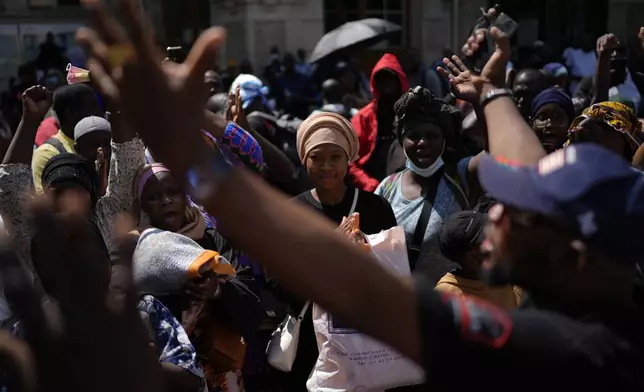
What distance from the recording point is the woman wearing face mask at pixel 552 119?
5133 millimetres

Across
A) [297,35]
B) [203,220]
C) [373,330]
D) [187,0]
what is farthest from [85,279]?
[187,0]

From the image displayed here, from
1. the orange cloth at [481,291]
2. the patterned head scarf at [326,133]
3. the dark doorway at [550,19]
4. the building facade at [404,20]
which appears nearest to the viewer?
the orange cloth at [481,291]

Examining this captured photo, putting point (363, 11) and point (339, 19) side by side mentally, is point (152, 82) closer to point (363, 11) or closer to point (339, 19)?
point (363, 11)

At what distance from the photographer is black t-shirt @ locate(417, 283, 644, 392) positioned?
5.84 ft

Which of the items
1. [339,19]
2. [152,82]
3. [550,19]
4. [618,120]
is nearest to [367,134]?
[618,120]

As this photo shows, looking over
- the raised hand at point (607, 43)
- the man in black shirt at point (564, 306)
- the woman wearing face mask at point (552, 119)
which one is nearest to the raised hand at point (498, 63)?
the man in black shirt at point (564, 306)

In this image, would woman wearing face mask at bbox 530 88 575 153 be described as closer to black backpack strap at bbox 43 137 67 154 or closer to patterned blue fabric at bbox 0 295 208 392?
black backpack strap at bbox 43 137 67 154

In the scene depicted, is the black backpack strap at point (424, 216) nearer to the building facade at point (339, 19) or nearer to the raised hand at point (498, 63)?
the raised hand at point (498, 63)

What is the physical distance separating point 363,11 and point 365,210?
16.1 meters

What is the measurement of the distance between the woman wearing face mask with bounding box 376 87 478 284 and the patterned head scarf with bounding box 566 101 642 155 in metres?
0.59

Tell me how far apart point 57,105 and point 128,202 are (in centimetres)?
155

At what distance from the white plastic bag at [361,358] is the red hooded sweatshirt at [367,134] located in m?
1.63

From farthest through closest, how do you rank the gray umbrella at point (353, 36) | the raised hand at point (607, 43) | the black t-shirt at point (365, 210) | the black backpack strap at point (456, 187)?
the gray umbrella at point (353, 36) → the raised hand at point (607, 43) → the black backpack strap at point (456, 187) → the black t-shirt at point (365, 210)

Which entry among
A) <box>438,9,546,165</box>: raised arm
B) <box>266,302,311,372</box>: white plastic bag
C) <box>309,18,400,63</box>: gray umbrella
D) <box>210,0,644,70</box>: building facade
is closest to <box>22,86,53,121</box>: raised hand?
<box>266,302,311,372</box>: white plastic bag
